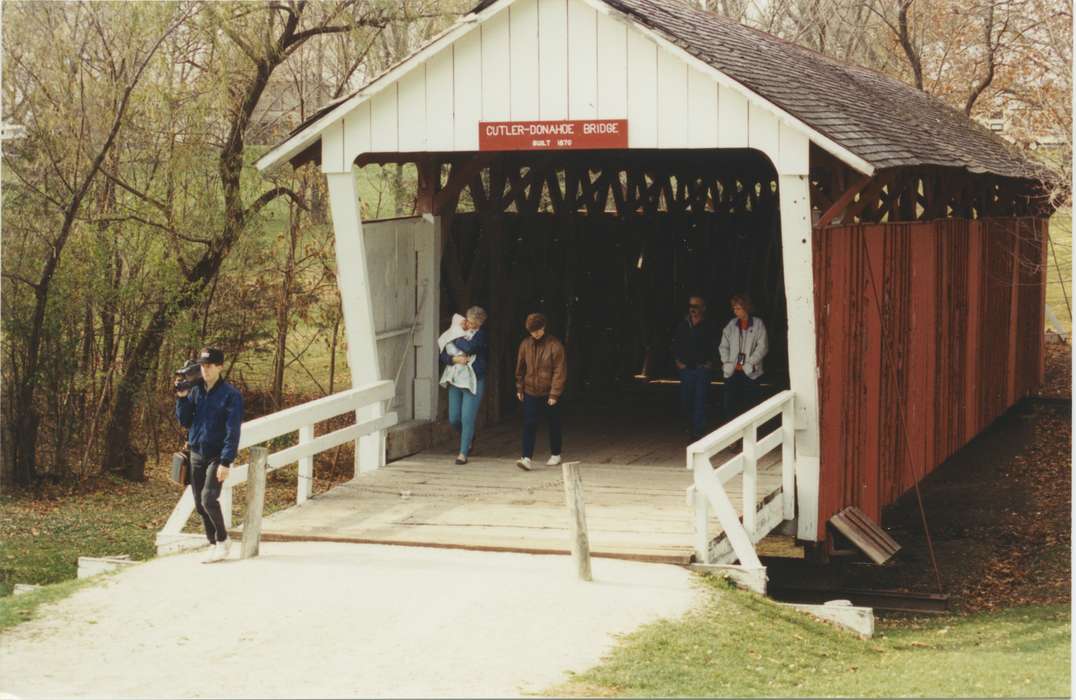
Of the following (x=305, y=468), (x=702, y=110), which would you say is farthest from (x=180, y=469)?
(x=702, y=110)

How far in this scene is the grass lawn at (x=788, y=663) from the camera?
7.86 metres

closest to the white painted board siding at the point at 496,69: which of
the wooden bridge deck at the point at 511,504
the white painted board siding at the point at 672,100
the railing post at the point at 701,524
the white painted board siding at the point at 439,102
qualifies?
the white painted board siding at the point at 439,102

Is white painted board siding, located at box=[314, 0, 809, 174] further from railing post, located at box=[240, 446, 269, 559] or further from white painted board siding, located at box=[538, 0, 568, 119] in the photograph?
railing post, located at box=[240, 446, 269, 559]

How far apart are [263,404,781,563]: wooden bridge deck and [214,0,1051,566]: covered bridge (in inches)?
13.2

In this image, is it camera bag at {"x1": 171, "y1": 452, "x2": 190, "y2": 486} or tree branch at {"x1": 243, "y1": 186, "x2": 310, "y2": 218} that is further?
tree branch at {"x1": 243, "y1": 186, "x2": 310, "y2": 218}

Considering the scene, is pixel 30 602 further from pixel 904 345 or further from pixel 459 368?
pixel 904 345

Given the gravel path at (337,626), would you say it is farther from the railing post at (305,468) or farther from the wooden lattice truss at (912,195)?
the wooden lattice truss at (912,195)

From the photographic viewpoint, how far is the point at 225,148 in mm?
18953

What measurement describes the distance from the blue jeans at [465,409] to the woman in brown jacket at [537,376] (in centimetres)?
46

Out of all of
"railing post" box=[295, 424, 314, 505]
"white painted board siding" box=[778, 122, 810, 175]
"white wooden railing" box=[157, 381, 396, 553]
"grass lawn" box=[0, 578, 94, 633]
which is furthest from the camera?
"railing post" box=[295, 424, 314, 505]

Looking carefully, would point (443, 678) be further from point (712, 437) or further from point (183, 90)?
point (183, 90)

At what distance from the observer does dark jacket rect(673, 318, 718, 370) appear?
14688 millimetres

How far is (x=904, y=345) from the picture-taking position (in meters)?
14.5

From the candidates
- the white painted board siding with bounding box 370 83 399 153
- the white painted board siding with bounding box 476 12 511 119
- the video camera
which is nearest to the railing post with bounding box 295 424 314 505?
the video camera
